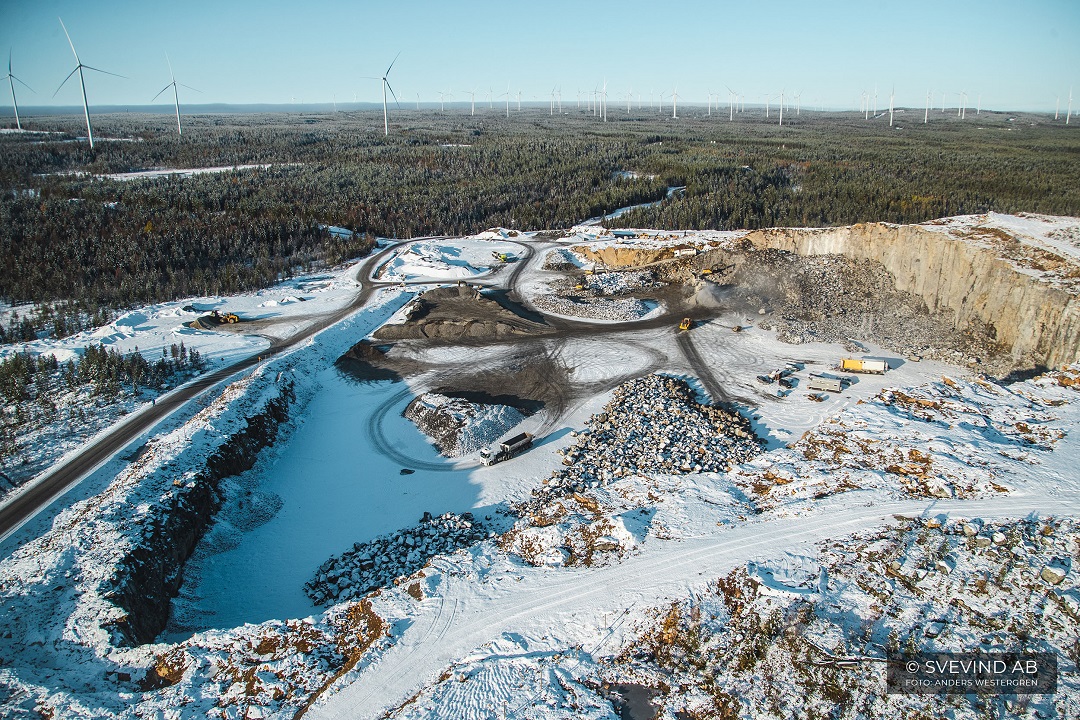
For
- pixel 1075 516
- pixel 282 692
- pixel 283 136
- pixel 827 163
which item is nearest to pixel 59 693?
pixel 282 692

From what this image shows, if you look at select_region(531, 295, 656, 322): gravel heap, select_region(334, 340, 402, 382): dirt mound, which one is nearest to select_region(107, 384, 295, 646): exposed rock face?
select_region(334, 340, 402, 382): dirt mound

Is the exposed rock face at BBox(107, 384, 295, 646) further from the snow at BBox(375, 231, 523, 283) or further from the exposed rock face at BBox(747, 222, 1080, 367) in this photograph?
the exposed rock face at BBox(747, 222, 1080, 367)

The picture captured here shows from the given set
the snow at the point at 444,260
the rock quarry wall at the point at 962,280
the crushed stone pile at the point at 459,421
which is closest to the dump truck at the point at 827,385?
the rock quarry wall at the point at 962,280

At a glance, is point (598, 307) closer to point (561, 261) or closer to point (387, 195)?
point (561, 261)

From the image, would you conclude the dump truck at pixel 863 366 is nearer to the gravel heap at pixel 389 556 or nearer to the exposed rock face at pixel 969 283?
the exposed rock face at pixel 969 283

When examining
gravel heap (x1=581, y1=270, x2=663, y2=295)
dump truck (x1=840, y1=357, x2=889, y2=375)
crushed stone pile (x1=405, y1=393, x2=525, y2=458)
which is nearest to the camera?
crushed stone pile (x1=405, y1=393, x2=525, y2=458)

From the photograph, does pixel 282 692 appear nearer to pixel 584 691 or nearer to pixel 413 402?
pixel 584 691
